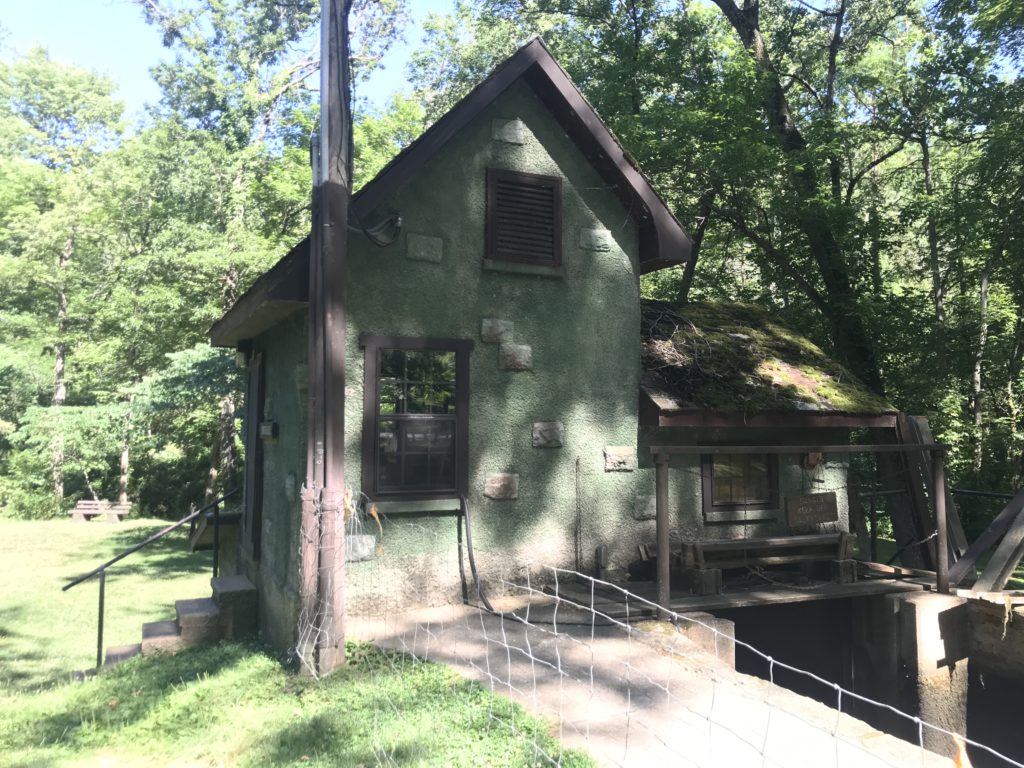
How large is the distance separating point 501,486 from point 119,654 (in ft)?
14.2

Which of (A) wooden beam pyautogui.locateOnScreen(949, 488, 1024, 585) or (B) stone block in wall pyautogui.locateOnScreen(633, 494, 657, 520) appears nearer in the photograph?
(B) stone block in wall pyautogui.locateOnScreen(633, 494, 657, 520)

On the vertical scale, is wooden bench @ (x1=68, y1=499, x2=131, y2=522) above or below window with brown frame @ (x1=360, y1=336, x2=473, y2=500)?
below

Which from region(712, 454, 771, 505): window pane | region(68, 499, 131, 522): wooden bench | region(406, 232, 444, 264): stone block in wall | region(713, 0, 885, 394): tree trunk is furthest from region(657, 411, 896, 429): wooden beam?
region(68, 499, 131, 522): wooden bench

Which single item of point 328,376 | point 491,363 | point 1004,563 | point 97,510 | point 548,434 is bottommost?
point 97,510

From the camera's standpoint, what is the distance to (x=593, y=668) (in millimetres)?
5578

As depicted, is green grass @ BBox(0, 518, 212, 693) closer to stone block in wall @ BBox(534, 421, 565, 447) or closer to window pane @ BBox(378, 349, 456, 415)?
window pane @ BBox(378, 349, 456, 415)

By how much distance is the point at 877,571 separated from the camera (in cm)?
975

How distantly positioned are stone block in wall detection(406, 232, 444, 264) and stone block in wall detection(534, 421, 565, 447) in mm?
2059

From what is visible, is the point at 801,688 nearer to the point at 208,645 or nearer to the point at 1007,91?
the point at 208,645

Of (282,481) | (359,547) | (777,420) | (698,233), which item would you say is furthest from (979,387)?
(282,481)

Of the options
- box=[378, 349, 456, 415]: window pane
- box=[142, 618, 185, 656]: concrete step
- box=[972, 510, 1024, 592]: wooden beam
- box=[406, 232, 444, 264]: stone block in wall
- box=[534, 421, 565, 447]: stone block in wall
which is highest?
box=[406, 232, 444, 264]: stone block in wall

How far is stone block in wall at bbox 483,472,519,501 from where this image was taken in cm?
755

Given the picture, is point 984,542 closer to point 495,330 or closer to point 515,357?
point 515,357

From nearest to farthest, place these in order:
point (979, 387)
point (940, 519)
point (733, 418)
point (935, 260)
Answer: point (940, 519) < point (733, 418) < point (935, 260) < point (979, 387)
